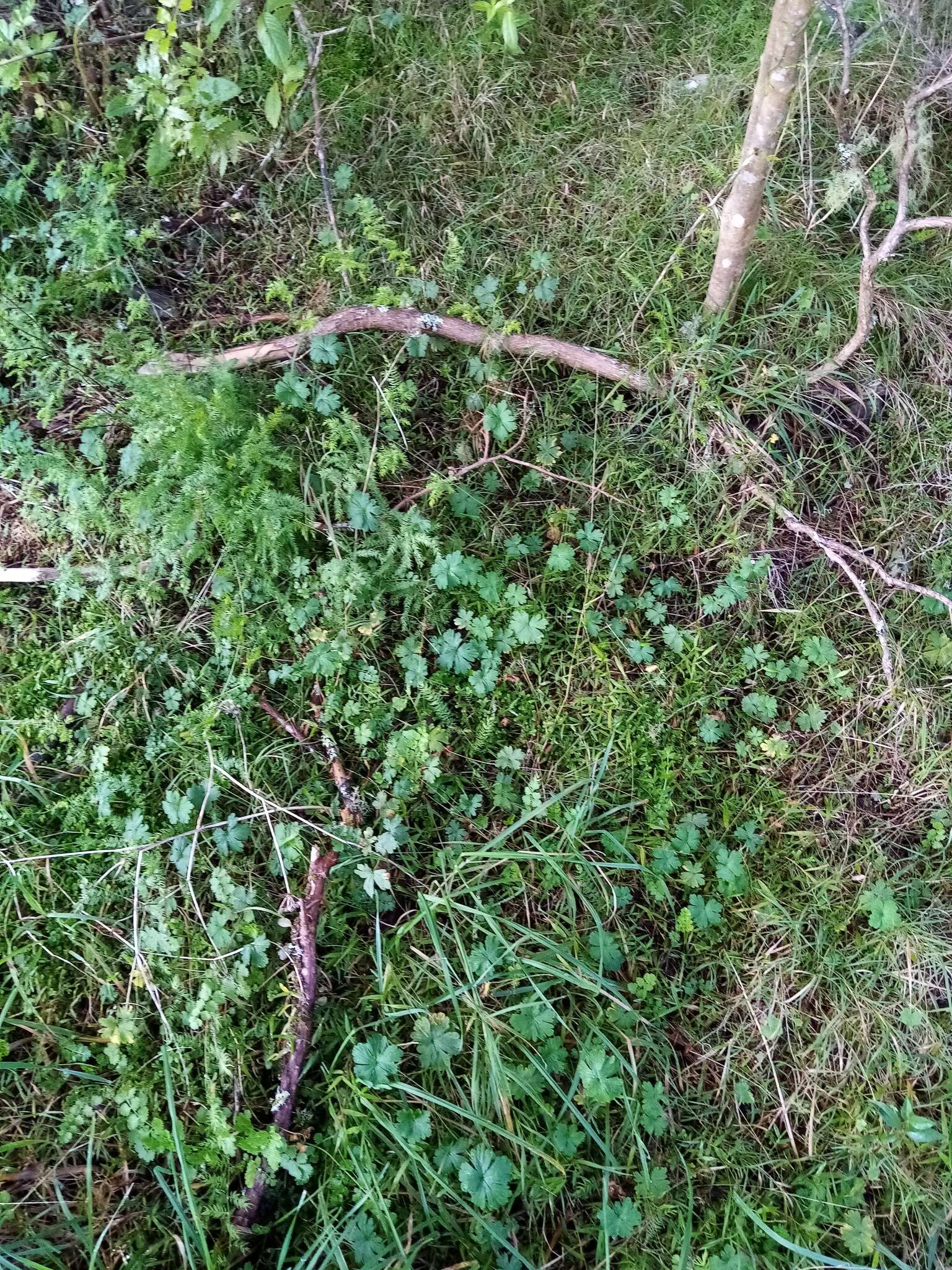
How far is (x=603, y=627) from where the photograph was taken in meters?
2.41

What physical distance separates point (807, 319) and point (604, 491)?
0.98 m

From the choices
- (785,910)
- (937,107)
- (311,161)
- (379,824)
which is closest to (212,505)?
(379,824)

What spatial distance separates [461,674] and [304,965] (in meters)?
0.91

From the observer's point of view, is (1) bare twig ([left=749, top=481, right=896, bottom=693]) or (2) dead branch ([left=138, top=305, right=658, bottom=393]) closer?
(1) bare twig ([left=749, top=481, right=896, bottom=693])

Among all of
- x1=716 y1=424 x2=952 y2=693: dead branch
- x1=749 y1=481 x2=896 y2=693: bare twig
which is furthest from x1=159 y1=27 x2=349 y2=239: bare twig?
x1=749 y1=481 x2=896 y2=693: bare twig

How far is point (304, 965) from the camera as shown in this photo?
201cm

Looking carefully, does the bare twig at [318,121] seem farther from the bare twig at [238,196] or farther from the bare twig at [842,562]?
the bare twig at [842,562]

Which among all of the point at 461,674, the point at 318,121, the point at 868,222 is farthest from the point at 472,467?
the point at 868,222

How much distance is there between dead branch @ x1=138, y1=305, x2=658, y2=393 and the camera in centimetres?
252

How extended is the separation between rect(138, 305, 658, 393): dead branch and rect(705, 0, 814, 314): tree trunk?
394 mm

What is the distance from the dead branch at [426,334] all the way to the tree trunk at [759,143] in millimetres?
394

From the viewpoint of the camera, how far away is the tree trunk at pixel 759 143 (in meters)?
1.90

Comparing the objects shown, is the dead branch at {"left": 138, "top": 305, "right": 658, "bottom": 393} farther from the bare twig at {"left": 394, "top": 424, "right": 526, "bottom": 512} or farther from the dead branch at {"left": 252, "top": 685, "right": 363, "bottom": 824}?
the dead branch at {"left": 252, "top": 685, "right": 363, "bottom": 824}

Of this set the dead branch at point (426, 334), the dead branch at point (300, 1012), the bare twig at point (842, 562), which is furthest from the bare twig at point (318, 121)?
the dead branch at point (300, 1012)
